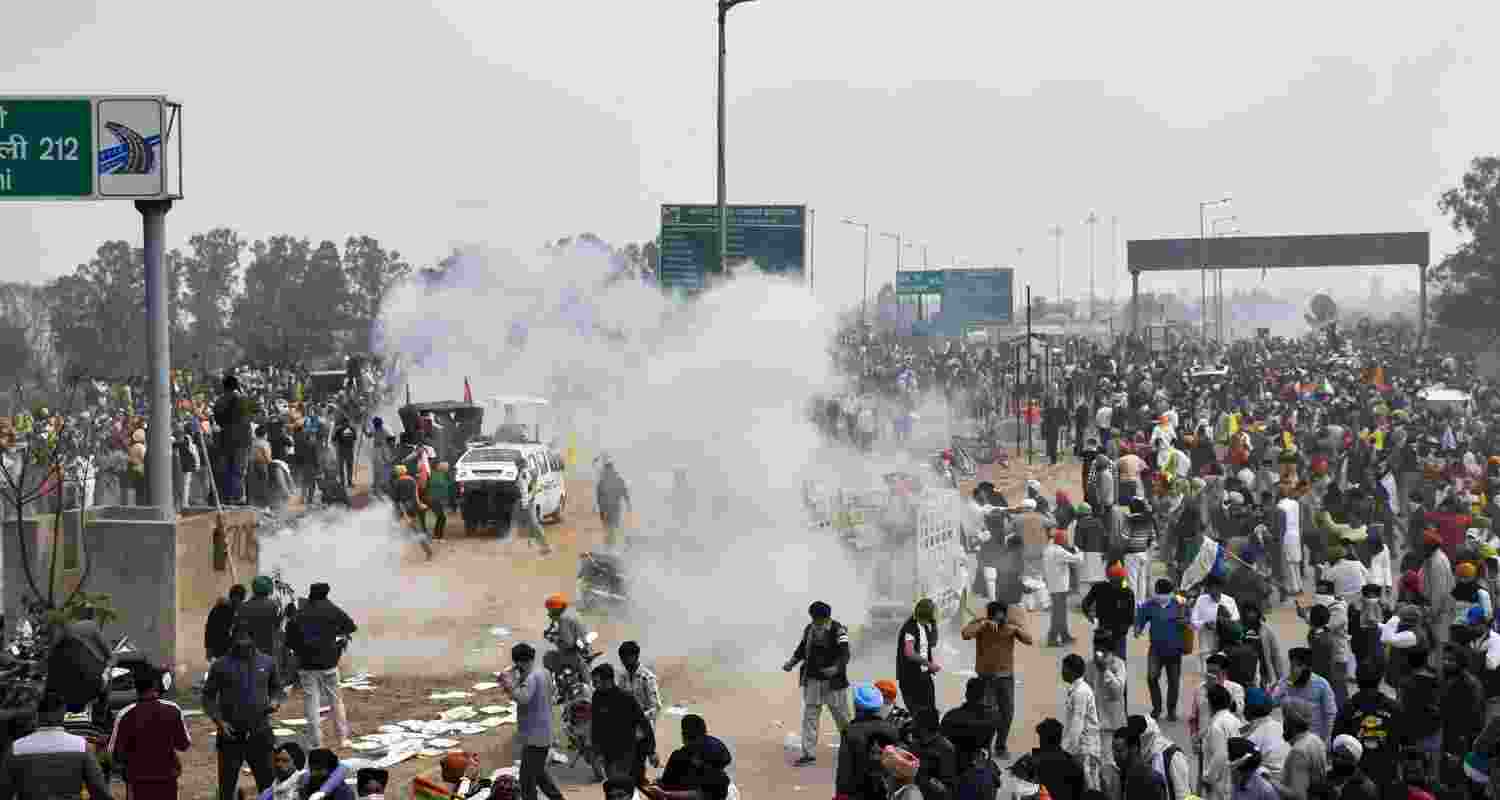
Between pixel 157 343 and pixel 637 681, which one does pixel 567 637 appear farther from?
pixel 157 343

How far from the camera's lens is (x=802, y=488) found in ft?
63.4

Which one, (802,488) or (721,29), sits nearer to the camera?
(802,488)

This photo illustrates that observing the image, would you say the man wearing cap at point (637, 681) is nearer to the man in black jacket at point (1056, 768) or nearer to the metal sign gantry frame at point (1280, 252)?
the man in black jacket at point (1056, 768)

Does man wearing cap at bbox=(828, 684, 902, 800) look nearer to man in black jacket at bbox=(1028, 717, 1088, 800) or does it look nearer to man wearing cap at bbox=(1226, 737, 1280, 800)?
man in black jacket at bbox=(1028, 717, 1088, 800)

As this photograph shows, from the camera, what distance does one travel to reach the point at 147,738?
395 inches

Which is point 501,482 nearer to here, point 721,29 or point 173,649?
point 721,29

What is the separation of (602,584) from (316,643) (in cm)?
603

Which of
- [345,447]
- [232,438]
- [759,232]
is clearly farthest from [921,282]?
[232,438]

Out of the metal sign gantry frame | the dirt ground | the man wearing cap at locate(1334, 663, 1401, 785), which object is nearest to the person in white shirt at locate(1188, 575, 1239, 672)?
the dirt ground

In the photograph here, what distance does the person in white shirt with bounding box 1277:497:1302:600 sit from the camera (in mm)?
19141

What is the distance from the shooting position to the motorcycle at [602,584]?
60.1 feet

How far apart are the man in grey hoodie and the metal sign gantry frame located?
71477 mm

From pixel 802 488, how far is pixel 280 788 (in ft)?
35.9

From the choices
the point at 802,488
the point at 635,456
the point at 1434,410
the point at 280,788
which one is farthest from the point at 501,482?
the point at 1434,410
